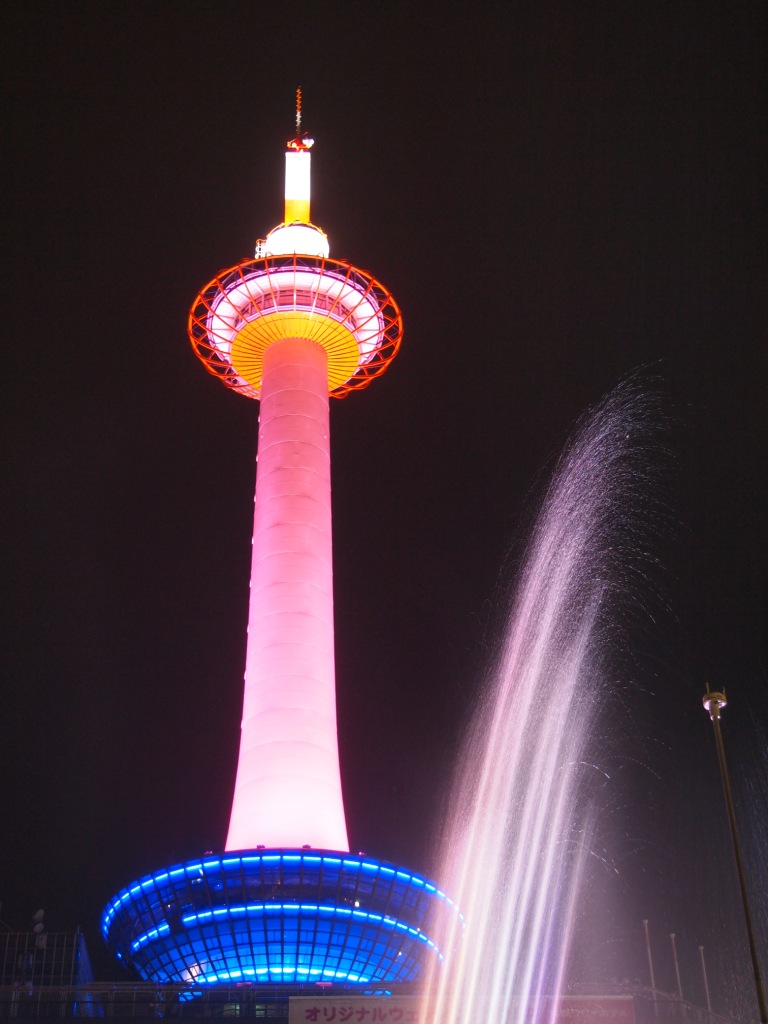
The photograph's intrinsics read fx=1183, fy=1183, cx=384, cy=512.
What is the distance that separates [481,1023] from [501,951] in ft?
40.0

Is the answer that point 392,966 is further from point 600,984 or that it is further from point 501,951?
point 600,984

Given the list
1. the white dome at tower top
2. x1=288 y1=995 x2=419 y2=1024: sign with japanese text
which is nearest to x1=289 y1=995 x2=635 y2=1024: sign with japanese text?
x1=288 y1=995 x2=419 y2=1024: sign with japanese text

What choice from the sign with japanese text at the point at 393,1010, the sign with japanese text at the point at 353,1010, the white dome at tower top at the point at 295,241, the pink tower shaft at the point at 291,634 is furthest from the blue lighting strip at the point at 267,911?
the white dome at tower top at the point at 295,241

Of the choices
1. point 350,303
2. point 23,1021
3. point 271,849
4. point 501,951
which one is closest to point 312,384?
point 350,303

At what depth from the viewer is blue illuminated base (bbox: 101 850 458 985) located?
59188mm

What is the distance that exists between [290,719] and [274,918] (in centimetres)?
1221

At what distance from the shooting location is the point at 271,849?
5938cm

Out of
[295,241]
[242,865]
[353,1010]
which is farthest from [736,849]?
[295,241]

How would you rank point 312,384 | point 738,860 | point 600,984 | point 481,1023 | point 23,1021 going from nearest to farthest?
point 738,860, point 481,1023, point 23,1021, point 600,984, point 312,384

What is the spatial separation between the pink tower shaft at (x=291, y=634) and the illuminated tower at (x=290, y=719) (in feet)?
0.32

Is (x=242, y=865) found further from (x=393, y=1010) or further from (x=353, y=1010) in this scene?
(x=353, y=1010)

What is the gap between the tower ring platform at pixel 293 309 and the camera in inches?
3287

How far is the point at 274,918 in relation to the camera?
2325 inches

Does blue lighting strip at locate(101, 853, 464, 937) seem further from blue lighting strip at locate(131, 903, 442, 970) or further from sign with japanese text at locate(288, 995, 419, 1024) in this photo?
sign with japanese text at locate(288, 995, 419, 1024)
